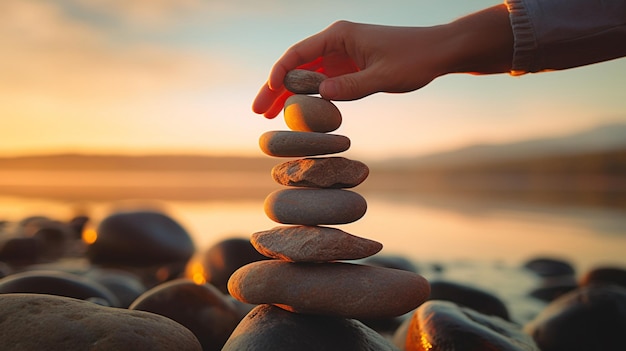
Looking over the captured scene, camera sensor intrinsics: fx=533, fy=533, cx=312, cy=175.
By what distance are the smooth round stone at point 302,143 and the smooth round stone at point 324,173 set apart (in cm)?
5

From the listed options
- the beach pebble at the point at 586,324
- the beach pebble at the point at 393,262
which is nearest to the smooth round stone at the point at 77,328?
the beach pebble at the point at 586,324

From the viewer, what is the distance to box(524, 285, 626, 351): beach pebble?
3.61 m

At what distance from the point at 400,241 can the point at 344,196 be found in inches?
232

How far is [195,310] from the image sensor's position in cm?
321

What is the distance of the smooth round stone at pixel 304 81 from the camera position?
2799mm

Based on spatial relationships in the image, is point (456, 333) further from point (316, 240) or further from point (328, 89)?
point (328, 89)

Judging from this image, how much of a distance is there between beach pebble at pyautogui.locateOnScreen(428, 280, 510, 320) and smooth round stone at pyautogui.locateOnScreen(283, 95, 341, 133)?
7.16 ft

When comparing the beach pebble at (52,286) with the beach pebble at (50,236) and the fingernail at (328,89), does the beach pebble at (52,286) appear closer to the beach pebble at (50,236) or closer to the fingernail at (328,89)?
the fingernail at (328,89)

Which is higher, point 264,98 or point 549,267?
point 264,98

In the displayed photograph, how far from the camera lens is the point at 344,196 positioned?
2.69 meters

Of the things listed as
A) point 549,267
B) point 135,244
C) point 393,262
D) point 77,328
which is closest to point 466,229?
point 549,267

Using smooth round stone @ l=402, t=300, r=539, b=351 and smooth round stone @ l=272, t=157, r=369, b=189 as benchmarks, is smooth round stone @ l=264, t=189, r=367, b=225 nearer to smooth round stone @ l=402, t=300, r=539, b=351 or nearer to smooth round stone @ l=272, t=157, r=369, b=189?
smooth round stone @ l=272, t=157, r=369, b=189

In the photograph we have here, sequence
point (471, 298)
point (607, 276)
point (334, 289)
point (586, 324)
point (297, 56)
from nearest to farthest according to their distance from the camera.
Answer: point (334, 289) → point (297, 56) → point (586, 324) → point (471, 298) → point (607, 276)

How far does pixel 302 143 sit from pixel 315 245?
1.69ft
